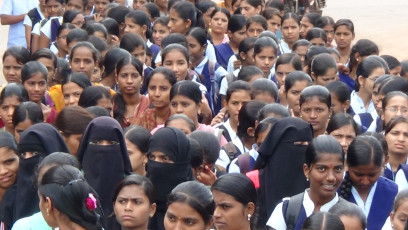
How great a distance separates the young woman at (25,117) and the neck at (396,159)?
2421mm

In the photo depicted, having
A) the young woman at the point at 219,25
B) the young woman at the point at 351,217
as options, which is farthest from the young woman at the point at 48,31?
the young woman at the point at 351,217

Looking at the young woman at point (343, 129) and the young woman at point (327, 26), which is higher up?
the young woman at point (343, 129)

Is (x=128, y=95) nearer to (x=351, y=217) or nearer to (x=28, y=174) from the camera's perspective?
(x=28, y=174)

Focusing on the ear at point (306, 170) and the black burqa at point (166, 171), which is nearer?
the ear at point (306, 170)

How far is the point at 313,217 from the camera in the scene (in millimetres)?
5148

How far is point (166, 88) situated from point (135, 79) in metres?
0.41

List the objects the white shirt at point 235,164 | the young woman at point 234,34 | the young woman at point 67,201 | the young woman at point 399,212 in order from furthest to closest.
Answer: the young woman at point 234,34 → the white shirt at point 235,164 → the young woman at point 399,212 → the young woman at point 67,201

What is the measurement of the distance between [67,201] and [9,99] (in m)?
3.08

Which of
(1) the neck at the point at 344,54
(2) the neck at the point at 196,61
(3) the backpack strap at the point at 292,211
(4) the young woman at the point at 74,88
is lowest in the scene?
(1) the neck at the point at 344,54

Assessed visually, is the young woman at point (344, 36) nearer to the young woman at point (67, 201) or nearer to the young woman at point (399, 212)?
the young woman at point (399, 212)

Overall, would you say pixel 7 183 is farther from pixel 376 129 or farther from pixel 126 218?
pixel 376 129

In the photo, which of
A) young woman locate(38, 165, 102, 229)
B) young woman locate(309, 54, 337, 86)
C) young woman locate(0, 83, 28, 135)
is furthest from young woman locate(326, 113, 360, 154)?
young woman locate(38, 165, 102, 229)

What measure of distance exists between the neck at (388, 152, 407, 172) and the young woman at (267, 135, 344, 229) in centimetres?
118

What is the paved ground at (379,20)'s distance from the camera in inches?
706
